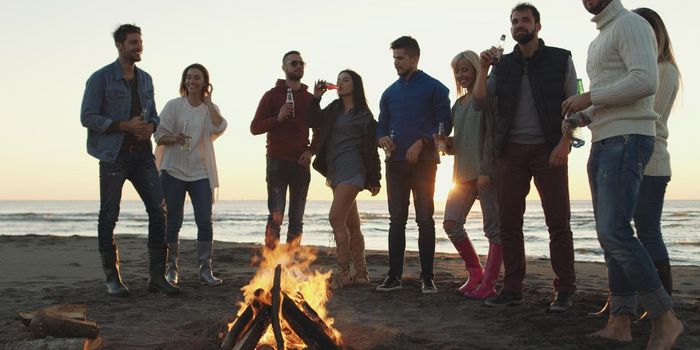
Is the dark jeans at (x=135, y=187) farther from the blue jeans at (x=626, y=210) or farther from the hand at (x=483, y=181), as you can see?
the blue jeans at (x=626, y=210)

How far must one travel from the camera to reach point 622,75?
3621 millimetres

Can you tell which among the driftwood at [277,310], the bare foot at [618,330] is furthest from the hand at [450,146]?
the driftwood at [277,310]

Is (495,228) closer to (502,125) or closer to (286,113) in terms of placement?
(502,125)

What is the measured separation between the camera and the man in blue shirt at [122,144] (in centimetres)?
548

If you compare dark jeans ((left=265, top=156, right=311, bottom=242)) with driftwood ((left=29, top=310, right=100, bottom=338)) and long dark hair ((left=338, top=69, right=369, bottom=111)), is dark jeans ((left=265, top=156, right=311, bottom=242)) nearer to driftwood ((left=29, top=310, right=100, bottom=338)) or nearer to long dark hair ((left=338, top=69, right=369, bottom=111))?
long dark hair ((left=338, top=69, right=369, bottom=111))

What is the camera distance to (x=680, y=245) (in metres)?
15.2

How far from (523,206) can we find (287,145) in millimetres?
2717

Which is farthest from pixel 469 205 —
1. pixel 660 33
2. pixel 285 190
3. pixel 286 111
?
pixel 660 33

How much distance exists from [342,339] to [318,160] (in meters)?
3.01

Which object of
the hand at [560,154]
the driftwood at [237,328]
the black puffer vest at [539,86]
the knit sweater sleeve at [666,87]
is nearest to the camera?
the driftwood at [237,328]

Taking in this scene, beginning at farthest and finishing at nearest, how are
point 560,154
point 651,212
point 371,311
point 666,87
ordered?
point 371,311, point 560,154, point 666,87, point 651,212

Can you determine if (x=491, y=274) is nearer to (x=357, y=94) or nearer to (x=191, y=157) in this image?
(x=357, y=94)

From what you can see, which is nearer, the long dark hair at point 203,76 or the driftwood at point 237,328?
the driftwood at point 237,328

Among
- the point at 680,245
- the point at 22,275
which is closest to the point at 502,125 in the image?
the point at 22,275
